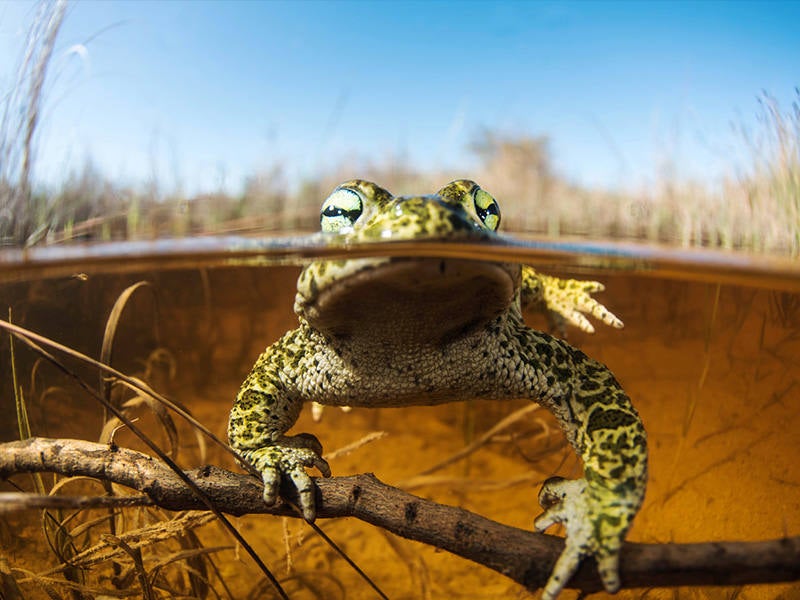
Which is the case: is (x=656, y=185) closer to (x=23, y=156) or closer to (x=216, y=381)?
(x=216, y=381)

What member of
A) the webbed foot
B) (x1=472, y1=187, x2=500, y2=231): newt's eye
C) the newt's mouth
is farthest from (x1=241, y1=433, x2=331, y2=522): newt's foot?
the webbed foot

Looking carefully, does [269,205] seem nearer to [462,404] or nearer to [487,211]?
[462,404]

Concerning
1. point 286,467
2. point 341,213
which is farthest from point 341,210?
point 286,467

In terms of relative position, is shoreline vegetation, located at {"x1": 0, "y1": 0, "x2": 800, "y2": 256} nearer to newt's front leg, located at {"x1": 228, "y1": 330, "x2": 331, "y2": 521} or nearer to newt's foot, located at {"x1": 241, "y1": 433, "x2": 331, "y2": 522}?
newt's front leg, located at {"x1": 228, "y1": 330, "x2": 331, "y2": 521}

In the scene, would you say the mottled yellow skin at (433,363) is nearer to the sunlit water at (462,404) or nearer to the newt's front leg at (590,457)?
the newt's front leg at (590,457)

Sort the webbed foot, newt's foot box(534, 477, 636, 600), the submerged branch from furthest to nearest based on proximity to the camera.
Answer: the webbed foot → newt's foot box(534, 477, 636, 600) → the submerged branch

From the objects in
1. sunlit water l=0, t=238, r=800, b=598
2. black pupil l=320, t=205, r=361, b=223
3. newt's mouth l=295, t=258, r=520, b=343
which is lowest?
sunlit water l=0, t=238, r=800, b=598
